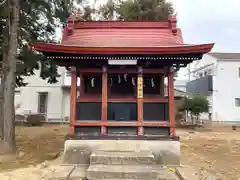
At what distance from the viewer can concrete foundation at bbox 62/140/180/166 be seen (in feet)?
29.1

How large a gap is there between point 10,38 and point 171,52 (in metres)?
5.95

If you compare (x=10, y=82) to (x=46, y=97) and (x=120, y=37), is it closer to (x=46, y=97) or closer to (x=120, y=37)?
(x=120, y=37)

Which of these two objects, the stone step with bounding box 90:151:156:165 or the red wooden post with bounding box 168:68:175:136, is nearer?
the stone step with bounding box 90:151:156:165

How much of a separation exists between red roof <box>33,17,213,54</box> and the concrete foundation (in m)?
2.77

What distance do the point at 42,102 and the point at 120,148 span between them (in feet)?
60.5

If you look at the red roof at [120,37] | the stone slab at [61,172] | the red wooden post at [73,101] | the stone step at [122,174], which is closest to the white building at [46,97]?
the red roof at [120,37]

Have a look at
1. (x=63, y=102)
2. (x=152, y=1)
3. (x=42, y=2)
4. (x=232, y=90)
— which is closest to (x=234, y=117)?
(x=232, y=90)

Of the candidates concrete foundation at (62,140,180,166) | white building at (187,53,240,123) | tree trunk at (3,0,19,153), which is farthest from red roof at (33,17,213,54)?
white building at (187,53,240,123)

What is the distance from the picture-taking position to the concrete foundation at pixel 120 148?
8.86 meters

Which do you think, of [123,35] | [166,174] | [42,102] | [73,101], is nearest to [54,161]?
[73,101]

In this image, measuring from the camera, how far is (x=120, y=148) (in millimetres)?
8852

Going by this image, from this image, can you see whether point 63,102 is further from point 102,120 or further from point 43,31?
point 102,120

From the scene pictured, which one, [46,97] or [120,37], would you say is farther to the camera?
[46,97]

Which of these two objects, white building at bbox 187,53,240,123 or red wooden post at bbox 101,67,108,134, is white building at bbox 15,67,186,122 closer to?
white building at bbox 187,53,240,123
